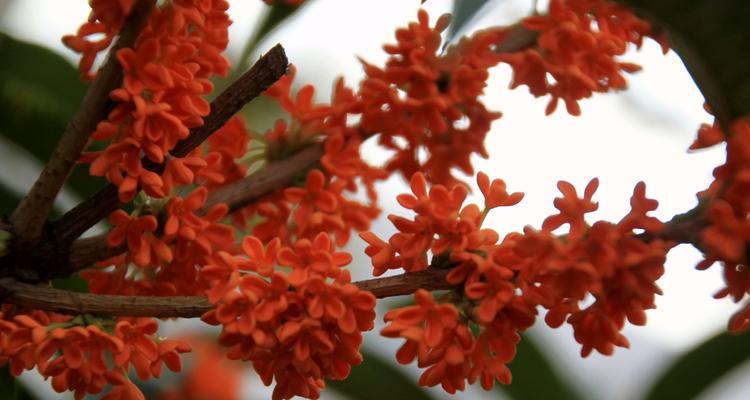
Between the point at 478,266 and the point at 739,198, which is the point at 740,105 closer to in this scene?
the point at 739,198

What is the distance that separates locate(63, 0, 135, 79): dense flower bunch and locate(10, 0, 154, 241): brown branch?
1cm

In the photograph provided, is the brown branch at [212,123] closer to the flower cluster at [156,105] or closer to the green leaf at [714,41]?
the flower cluster at [156,105]

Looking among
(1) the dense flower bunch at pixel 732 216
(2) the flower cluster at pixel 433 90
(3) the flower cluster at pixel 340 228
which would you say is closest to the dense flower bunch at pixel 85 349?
(3) the flower cluster at pixel 340 228

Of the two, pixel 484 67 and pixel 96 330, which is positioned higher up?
pixel 484 67

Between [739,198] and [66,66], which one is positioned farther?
[66,66]

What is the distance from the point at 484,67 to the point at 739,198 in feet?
1.06

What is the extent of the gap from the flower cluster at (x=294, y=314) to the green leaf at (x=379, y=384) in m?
0.49

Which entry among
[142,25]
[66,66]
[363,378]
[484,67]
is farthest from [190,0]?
[363,378]

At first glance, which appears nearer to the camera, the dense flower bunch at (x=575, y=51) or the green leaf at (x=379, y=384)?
the dense flower bunch at (x=575, y=51)

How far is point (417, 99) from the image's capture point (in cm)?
85

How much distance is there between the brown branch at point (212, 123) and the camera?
0.72 m

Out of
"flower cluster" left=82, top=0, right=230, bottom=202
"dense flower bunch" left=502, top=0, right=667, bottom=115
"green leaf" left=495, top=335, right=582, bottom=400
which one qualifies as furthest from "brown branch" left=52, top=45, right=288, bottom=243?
"green leaf" left=495, top=335, right=582, bottom=400

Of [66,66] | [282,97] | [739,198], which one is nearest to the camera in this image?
[739,198]

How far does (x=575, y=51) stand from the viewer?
834 mm
